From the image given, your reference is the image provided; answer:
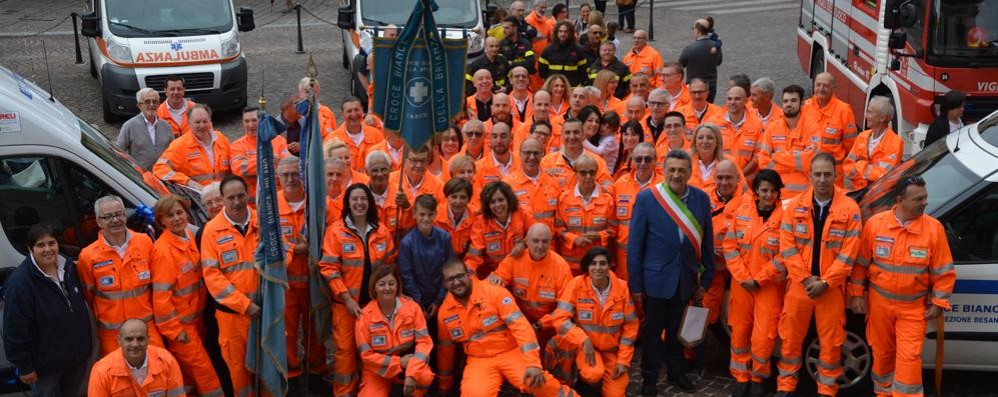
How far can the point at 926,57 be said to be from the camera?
11.7m

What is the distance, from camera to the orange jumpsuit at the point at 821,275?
7566 mm

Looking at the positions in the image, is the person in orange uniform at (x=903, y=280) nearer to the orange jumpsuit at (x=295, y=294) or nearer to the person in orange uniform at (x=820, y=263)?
the person in orange uniform at (x=820, y=263)

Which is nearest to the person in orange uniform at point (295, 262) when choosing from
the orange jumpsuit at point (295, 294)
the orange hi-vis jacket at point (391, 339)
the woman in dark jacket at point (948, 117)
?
the orange jumpsuit at point (295, 294)

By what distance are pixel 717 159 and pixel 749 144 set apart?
60.8 inches

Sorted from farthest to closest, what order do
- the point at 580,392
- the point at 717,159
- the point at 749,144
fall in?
the point at 749,144
the point at 717,159
the point at 580,392

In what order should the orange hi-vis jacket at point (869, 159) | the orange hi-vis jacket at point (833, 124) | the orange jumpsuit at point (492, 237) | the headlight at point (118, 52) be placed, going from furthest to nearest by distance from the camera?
1. the headlight at point (118, 52)
2. the orange hi-vis jacket at point (833, 124)
3. the orange hi-vis jacket at point (869, 159)
4. the orange jumpsuit at point (492, 237)

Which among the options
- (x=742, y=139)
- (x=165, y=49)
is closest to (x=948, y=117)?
(x=742, y=139)

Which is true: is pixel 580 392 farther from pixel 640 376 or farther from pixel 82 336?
pixel 82 336

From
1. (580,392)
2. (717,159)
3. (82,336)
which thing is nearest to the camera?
(82,336)

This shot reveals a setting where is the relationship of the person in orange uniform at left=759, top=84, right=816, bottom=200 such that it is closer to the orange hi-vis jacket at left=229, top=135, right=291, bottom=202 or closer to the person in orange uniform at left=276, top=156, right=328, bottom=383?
the person in orange uniform at left=276, top=156, right=328, bottom=383

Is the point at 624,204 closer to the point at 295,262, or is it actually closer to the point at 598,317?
the point at 598,317

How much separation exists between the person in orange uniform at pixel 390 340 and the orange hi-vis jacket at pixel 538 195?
150 centimetres

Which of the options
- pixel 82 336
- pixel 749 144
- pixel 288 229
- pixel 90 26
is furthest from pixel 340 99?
pixel 82 336

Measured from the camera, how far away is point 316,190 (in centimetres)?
784
